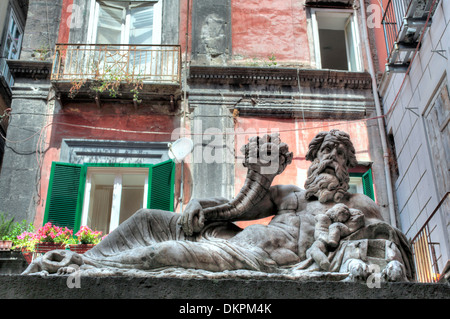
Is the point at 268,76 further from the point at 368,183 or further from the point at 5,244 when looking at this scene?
the point at 5,244

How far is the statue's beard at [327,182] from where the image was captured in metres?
6.84

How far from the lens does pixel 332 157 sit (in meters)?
7.06

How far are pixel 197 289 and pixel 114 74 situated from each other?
33.4ft

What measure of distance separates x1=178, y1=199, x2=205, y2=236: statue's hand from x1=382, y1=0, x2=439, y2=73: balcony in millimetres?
7679

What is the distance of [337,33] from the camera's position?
1838 centimetres

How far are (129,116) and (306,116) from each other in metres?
3.69

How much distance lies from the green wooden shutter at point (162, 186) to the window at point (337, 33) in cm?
434

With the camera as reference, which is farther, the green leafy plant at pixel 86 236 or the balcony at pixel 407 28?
the balcony at pixel 407 28

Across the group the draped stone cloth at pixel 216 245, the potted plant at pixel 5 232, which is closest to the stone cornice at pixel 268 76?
the potted plant at pixel 5 232

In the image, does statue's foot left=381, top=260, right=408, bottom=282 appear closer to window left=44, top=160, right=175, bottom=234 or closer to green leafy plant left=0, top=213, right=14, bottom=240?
→ window left=44, top=160, right=175, bottom=234

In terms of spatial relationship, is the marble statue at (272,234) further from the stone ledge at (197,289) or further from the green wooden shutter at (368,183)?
A: the green wooden shutter at (368,183)

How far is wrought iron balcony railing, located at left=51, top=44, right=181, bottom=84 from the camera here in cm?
1498

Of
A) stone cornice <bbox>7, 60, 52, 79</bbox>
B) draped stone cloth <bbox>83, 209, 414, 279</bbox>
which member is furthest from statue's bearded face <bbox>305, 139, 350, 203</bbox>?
stone cornice <bbox>7, 60, 52, 79</bbox>

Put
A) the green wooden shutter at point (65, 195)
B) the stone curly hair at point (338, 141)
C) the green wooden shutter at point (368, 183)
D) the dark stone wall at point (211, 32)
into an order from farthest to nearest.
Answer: the dark stone wall at point (211, 32) → the green wooden shutter at point (368, 183) → the green wooden shutter at point (65, 195) → the stone curly hair at point (338, 141)
